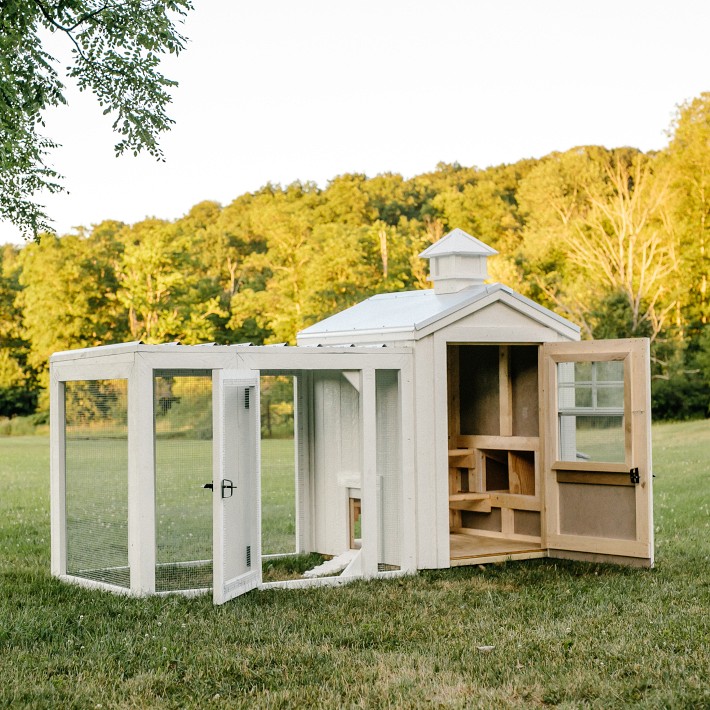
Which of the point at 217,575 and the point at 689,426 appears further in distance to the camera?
the point at 689,426

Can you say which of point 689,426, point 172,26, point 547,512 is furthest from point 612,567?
point 689,426

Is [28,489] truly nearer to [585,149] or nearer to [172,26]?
[172,26]

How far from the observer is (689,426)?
3522cm

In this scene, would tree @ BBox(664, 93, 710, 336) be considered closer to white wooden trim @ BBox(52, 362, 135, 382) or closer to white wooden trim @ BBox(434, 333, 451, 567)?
white wooden trim @ BBox(434, 333, 451, 567)

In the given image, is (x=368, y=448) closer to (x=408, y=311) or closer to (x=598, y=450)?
(x=408, y=311)

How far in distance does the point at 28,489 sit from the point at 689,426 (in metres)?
21.7

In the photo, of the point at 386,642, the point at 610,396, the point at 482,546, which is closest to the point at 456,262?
the point at 610,396

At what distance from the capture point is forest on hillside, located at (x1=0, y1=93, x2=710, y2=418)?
148 feet

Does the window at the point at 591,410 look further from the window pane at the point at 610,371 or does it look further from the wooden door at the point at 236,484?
the wooden door at the point at 236,484

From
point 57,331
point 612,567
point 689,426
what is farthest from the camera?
point 57,331

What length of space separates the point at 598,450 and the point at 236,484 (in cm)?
393

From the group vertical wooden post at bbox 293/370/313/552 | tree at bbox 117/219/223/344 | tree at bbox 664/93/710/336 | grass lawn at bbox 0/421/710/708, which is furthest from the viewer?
tree at bbox 117/219/223/344

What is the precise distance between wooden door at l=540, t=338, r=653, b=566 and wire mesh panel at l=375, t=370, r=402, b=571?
1.72m

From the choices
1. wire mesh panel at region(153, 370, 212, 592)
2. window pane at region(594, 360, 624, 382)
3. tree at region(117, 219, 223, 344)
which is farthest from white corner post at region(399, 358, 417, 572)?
tree at region(117, 219, 223, 344)
